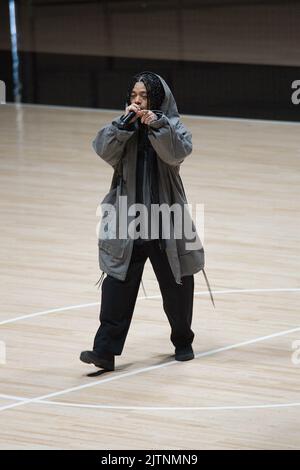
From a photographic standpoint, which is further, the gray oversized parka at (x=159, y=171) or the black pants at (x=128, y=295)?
the black pants at (x=128, y=295)

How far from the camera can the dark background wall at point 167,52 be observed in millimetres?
14621

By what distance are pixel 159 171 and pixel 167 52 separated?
35.8ft

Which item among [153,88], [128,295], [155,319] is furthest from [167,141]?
[155,319]

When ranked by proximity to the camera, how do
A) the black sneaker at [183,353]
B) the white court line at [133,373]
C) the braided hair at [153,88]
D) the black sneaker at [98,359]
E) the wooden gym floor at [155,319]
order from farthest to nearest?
the black sneaker at [183,353], the black sneaker at [98,359], the braided hair at [153,88], the white court line at [133,373], the wooden gym floor at [155,319]

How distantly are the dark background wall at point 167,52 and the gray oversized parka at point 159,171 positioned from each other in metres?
7.14

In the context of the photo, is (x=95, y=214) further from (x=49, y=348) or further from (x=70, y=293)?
(x=49, y=348)

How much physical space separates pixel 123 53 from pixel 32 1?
2.75 m

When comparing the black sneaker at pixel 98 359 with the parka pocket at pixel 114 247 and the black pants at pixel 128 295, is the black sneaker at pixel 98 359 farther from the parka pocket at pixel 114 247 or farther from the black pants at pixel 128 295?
the parka pocket at pixel 114 247

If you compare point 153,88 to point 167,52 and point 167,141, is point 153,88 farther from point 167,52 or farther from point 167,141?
point 167,52

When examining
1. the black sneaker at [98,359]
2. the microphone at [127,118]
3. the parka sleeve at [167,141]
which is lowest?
the black sneaker at [98,359]

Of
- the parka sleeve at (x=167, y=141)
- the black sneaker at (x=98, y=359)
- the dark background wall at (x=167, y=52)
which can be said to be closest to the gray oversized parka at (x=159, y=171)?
the parka sleeve at (x=167, y=141)

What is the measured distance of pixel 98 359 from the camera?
21.8 feet

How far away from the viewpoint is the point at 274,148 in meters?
12.2
